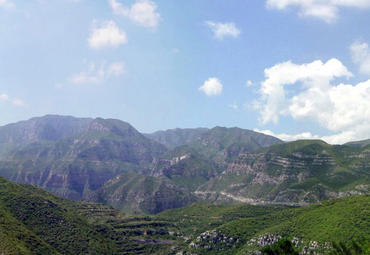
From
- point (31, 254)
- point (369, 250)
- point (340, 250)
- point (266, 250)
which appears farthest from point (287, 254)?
point (31, 254)

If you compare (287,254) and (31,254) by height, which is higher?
(287,254)

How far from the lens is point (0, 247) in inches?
7141

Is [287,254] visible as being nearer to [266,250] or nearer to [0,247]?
[266,250]

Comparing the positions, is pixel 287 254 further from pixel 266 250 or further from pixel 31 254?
pixel 31 254

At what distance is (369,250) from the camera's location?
15312 cm

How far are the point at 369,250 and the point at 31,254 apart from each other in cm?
16501

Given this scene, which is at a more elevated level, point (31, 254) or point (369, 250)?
point (369, 250)

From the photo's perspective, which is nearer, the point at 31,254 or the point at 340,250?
the point at 340,250

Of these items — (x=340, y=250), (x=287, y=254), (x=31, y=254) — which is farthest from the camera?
(x=31, y=254)

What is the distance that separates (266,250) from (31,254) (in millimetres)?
125175

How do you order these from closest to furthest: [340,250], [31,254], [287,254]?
1. [287,254]
2. [340,250]
3. [31,254]

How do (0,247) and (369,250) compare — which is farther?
(0,247)

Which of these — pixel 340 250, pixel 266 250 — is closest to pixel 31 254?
pixel 266 250

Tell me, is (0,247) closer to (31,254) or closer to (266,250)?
(31,254)
